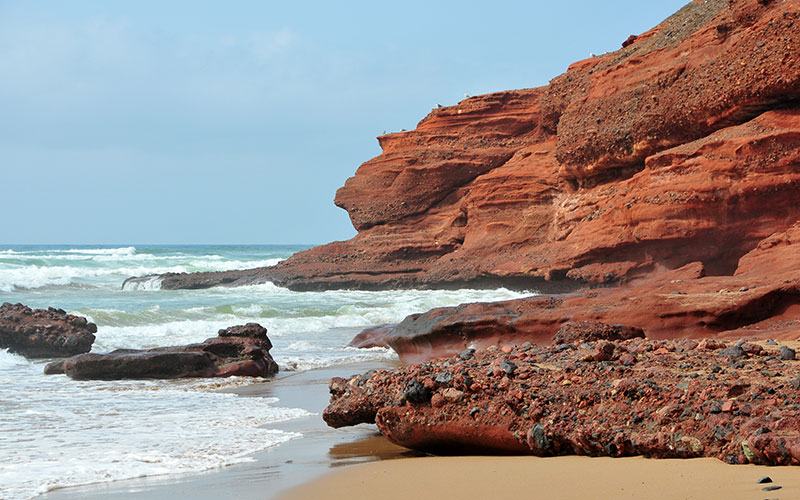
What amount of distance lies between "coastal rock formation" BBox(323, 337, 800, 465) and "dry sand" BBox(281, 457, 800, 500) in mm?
120

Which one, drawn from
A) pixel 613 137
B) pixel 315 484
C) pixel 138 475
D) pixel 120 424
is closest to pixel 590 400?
pixel 315 484

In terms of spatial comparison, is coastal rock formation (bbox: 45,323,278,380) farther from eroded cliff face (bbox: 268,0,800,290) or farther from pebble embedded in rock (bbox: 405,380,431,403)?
eroded cliff face (bbox: 268,0,800,290)

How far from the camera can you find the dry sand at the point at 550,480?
337 centimetres

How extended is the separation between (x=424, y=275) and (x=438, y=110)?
956 centimetres

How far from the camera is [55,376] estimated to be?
10906 millimetres

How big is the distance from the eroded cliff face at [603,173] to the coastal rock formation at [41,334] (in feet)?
49.9

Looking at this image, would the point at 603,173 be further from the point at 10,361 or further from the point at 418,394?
the point at 418,394

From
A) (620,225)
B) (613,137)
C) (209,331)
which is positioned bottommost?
(209,331)

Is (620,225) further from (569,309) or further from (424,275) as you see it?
(569,309)

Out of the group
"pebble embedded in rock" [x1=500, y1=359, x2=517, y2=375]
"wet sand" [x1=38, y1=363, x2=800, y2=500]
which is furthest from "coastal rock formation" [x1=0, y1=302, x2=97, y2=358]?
"pebble embedded in rock" [x1=500, y1=359, x2=517, y2=375]

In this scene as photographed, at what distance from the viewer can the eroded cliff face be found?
19188mm

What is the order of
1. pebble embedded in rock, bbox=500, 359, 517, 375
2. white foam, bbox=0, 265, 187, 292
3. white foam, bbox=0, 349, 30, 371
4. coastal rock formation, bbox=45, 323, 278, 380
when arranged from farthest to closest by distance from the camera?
white foam, bbox=0, 265, 187, 292, white foam, bbox=0, 349, 30, 371, coastal rock formation, bbox=45, 323, 278, 380, pebble embedded in rock, bbox=500, 359, 517, 375

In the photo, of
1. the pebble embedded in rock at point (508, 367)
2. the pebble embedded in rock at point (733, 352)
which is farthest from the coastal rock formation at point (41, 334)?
the pebble embedded in rock at point (733, 352)

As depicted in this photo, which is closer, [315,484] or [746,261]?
[315,484]
